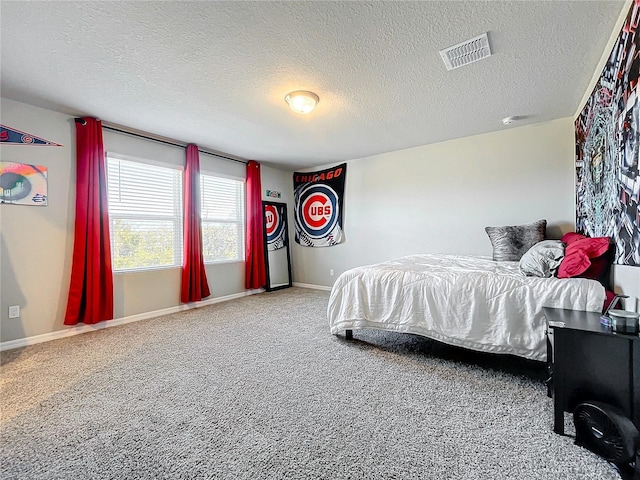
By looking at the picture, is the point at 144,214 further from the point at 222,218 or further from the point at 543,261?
the point at 543,261

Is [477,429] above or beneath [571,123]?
beneath

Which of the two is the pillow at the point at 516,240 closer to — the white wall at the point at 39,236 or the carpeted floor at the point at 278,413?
the carpeted floor at the point at 278,413

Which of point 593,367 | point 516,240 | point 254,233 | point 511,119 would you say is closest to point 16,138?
point 254,233

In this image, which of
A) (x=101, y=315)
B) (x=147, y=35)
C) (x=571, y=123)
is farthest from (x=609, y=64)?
(x=101, y=315)

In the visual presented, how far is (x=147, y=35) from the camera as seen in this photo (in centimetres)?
178

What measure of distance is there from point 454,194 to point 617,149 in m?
2.21

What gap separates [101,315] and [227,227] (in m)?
2.05

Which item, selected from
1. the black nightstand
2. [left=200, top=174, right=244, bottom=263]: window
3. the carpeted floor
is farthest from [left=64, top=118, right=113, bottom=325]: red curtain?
the black nightstand

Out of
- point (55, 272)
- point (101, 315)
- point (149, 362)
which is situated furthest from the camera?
point (101, 315)

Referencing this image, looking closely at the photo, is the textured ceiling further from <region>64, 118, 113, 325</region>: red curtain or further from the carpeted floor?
the carpeted floor

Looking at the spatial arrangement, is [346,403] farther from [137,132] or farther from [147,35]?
[137,132]

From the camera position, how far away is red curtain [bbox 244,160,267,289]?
188 inches

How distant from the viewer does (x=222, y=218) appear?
→ 4.55m

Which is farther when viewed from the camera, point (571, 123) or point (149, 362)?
point (571, 123)
